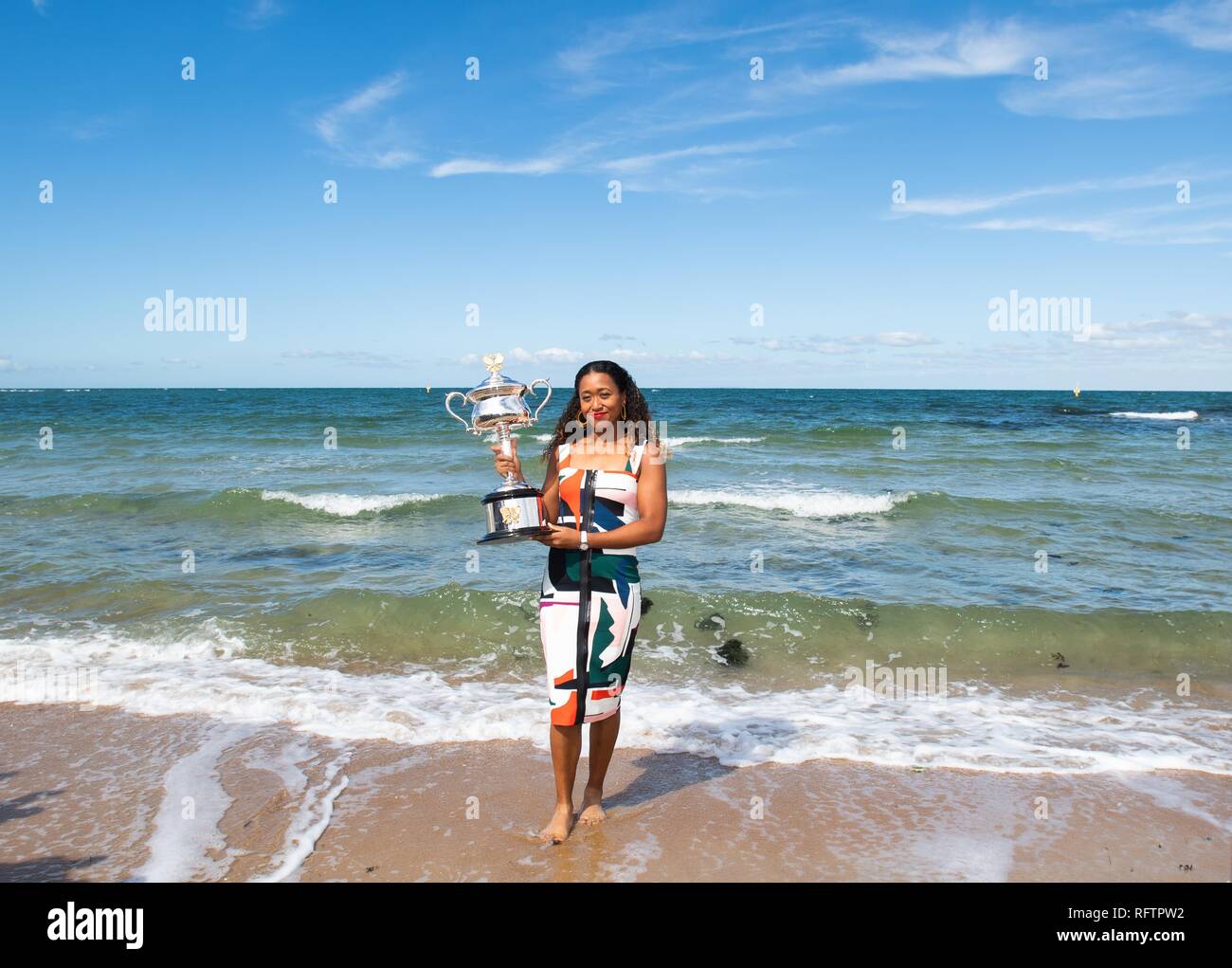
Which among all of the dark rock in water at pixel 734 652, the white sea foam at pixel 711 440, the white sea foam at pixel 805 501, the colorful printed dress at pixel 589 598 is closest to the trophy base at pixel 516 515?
the colorful printed dress at pixel 589 598

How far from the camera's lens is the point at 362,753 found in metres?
5.19

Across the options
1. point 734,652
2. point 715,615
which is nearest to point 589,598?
point 734,652

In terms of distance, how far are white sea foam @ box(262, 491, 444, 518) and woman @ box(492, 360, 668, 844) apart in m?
12.0

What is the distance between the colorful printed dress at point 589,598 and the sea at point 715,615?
0.62m

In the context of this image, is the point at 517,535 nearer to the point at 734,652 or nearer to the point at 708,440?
the point at 734,652

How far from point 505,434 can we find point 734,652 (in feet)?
14.6

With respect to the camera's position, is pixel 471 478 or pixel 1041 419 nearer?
pixel 471 478

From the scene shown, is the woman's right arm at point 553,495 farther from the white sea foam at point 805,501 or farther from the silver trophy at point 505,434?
the white sea foam at point 805,501

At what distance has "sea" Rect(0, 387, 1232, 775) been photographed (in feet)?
19.0

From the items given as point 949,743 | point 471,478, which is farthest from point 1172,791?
point 471,478

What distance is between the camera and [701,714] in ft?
19.6
